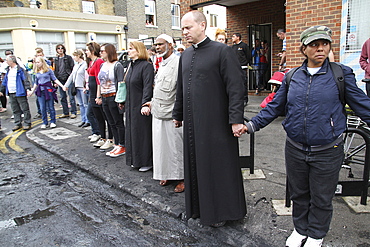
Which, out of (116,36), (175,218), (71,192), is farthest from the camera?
(116,36)

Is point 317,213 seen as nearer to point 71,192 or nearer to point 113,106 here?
point 71,192

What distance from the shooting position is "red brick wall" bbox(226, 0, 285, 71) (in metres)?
10.6

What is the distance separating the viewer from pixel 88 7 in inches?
963

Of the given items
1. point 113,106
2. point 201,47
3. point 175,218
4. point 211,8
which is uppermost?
point 211,8

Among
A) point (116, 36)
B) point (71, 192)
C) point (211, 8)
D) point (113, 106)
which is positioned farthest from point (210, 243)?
point (211, 8)

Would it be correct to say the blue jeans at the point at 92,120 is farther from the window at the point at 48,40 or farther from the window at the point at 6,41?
the window at the point at 6,41

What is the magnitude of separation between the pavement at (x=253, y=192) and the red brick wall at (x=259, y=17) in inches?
177

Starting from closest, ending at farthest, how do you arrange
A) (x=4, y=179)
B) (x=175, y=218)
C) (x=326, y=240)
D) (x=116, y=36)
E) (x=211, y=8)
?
(x=326, y=240)
(x=175, y=218)
(x=4, y=179)
(x=116, y=36)
(x=211, y=8)

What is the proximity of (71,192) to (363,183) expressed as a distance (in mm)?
3862

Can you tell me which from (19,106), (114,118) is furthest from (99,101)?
(19,106)

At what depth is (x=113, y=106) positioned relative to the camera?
5.74 m

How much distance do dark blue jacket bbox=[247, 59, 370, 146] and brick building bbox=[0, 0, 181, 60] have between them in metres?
22.2

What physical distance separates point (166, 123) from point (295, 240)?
2.19 metres

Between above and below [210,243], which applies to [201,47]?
above
